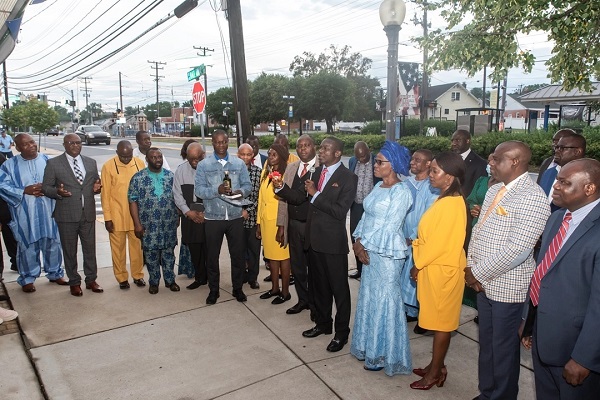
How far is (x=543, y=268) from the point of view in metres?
2.59

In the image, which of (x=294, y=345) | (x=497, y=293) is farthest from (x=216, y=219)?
(x=497, y=293)

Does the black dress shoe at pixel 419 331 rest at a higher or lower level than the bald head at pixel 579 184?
lower

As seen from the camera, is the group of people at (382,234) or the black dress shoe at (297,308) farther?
the black dress shoe at (297,308)

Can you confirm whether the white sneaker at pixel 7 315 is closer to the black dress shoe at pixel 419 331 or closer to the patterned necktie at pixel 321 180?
the patterned necktie at pixel 321 180

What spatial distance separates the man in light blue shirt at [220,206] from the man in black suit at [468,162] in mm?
2620

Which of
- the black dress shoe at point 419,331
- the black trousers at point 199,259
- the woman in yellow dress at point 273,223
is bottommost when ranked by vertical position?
the black dress shoe at point 419,331

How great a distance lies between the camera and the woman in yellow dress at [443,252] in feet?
10.4

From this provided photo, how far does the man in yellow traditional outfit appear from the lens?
566 centimetres

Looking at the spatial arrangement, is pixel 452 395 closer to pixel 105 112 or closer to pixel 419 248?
pixel 419 248

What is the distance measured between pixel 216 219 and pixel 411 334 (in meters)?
2.49

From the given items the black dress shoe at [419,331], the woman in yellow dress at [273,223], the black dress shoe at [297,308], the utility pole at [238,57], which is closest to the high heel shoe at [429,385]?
the black dress shoe at [419,331]

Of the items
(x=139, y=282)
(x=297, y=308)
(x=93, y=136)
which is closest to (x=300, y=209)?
(x=297, y=308)

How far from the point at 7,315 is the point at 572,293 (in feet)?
17.3

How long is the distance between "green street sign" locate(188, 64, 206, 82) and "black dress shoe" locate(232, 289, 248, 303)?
16.0 ft
